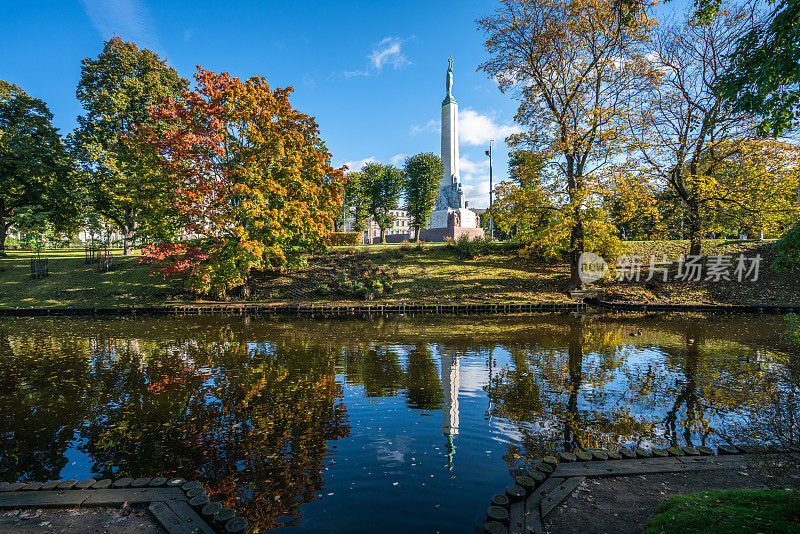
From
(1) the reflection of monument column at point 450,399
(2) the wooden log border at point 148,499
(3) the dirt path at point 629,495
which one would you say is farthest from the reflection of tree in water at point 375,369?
(3) the dirt path at point 629,495

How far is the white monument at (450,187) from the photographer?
143 ft

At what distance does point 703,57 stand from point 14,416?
36.4 meters

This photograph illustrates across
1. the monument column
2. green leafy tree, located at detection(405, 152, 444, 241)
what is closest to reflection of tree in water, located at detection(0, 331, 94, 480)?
the monument column

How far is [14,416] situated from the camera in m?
8.16

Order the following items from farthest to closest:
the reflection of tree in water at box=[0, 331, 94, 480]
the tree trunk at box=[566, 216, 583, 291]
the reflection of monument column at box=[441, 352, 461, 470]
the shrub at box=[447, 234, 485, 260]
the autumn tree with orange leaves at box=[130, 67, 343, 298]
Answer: the shrub at box=[447, 234, 485, 260] → the tree trunk at box=[566, 216, 583, 291] → the autumn tree with orange leaves at box=[130, 67, 343, 298] → the reflection of monument column at box=[441, 352, 461, 470] → the reflection of tree in water at box=[0, 331, 94, 480]

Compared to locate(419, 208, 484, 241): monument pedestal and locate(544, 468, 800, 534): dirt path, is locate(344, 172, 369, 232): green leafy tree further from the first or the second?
locate(544, 468, 800, 534): dirt path

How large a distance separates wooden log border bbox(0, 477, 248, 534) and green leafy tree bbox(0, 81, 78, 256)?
38.3 metres

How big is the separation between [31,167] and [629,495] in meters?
46.0

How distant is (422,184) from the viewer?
5625cm

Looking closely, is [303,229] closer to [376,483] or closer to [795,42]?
[376,483]

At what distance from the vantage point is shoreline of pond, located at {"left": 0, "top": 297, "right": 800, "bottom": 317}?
23094 millimetres

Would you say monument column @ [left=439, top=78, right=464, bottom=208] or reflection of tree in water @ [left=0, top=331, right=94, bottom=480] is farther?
monument column @ [left=439, top=78, right=464, bottom=208]

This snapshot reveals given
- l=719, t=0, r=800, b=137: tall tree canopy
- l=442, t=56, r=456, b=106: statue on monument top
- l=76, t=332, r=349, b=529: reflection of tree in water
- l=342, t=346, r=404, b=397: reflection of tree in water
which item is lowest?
l=342, t=346, r=404, b=397: reflection of tree in water

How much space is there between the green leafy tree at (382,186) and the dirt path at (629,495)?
55.4m
